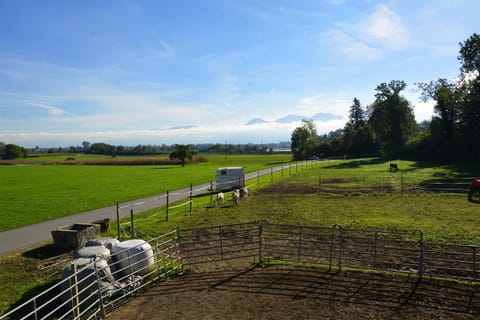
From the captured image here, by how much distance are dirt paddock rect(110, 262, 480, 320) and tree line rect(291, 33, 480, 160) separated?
54263 millimetres

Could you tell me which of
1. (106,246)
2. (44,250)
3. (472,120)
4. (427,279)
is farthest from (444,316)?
(472,120)

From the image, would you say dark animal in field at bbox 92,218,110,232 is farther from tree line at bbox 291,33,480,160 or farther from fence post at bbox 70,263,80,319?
tree line at bbox 291,33,480,160

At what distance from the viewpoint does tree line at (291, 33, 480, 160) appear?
53.3 meters

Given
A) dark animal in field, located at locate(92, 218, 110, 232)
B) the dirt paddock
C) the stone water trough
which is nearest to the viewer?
the dirt paddock

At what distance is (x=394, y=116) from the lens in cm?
6919

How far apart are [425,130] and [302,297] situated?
254ft

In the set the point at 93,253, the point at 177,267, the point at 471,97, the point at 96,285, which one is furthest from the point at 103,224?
the point at 471,97

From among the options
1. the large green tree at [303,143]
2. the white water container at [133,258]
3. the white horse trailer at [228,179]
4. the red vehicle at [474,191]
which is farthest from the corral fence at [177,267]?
the large green tree at [303,143]

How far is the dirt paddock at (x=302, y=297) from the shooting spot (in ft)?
24.5

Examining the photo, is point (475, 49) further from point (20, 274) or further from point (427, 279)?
point (20, 274)

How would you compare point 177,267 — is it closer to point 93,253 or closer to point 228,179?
point 93,253

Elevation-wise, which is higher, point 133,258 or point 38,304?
point 133,258

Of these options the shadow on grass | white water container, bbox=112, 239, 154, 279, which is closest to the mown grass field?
the shadow on grass

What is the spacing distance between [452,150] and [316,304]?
207ft
